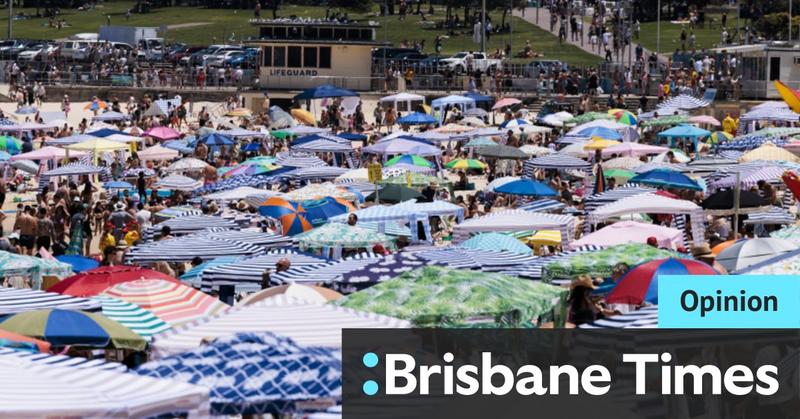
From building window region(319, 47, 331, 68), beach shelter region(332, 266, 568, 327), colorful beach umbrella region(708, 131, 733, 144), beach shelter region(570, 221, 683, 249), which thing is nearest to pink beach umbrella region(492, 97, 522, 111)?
building window region(319, 47, 331, 68)

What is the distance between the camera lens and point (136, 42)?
7331 cm

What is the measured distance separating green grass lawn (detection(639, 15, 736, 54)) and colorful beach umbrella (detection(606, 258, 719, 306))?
53820 millimetres

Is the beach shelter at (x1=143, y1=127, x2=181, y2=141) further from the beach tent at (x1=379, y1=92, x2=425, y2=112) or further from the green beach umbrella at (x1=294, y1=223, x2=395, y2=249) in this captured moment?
the green beach umbrella at (x1=294, y1=223, x2=395, y2=249)

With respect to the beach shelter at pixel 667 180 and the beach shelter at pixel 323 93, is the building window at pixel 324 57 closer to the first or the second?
the beach shelter at pixel 323 93

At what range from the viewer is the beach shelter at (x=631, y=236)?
17.8m

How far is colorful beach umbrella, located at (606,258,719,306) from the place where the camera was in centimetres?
1344

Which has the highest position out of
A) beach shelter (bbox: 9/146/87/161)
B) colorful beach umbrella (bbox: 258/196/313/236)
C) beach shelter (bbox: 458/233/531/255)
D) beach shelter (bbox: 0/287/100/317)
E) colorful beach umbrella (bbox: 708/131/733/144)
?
beach shelter (bbox: 0/287/100/317)

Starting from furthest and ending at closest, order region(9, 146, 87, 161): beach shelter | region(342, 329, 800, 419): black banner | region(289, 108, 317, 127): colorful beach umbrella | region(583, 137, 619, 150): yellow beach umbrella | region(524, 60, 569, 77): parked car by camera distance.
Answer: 1. region(524, 60, 569, 77): parked car
2. region(289, 108, 317, 127): colorful beach umbrella
3. region(9, 146, 87, 161): beach shelter
4. region(583, 137, 619, 150): yellow beach umbrella
5. region(342, 329, 800, 419): black banner

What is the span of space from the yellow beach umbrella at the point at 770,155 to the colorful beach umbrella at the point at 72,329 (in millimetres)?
18233

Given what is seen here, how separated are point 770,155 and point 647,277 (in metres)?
15.8

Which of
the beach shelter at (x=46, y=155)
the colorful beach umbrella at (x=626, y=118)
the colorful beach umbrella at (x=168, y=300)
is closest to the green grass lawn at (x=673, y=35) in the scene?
the colorful beach umbrella at (x=626, y=118)

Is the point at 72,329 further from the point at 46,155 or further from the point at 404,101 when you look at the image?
the point at 404,101

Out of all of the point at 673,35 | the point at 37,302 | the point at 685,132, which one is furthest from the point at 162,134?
the point at 673,35

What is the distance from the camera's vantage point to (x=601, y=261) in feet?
50.2
